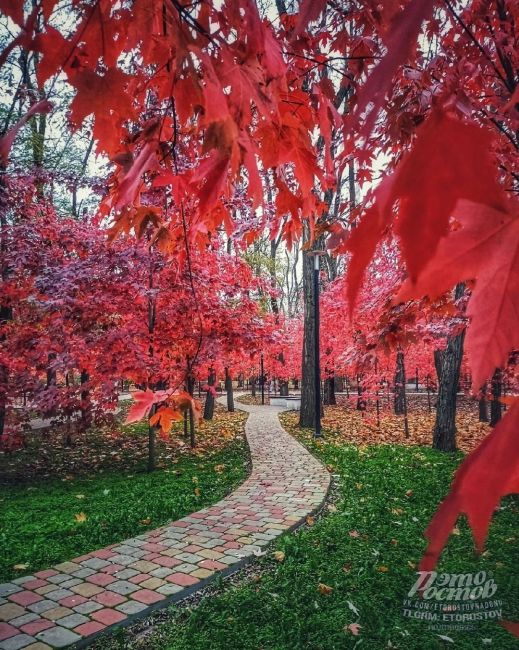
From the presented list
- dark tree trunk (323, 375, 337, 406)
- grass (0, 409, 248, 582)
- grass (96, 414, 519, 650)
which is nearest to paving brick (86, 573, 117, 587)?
grass (0, 409, 248, 582)

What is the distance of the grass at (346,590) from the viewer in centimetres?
273

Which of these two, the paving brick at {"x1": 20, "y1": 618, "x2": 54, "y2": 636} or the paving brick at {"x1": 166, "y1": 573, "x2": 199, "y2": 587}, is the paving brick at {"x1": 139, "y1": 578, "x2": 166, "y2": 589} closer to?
the paving brick at {"x1": 166, "y1": 573, "x2": 199, "y2": 587}

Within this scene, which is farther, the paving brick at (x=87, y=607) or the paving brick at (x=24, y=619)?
the paving brick at (x=87, y=607)

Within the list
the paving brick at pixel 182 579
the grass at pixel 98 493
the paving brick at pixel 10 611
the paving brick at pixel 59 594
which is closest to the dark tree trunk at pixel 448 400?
the grass at pixel 98 493

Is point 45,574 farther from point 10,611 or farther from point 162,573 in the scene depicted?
point 162,573

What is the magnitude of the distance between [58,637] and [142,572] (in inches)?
37.3

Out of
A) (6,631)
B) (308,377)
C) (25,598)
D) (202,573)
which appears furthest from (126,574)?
(308,377)

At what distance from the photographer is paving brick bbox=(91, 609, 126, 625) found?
285 centimetres

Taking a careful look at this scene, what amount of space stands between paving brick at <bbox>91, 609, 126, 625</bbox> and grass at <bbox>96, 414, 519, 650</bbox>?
0.13m

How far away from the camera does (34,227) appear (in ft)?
23.2

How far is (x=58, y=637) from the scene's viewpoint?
2.66 metres

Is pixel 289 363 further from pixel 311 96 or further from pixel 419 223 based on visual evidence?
pixel 419 223

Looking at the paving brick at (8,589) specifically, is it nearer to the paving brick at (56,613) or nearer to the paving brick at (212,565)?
the paving brick at (56,613)

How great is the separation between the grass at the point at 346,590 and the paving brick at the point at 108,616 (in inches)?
5.3
